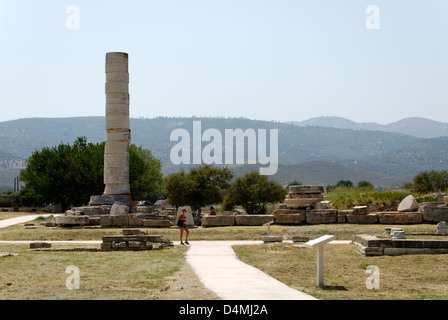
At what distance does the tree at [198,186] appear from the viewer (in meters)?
45.8

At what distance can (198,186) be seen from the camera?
46.2 m

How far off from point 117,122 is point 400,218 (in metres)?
15.3

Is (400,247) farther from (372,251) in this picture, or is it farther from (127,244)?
(127,244)

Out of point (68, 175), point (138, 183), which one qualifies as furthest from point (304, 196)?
point (138, 183)

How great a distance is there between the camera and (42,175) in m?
52.8

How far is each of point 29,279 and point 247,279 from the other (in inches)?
185

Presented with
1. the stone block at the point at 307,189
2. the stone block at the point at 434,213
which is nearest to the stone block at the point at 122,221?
the stone block at the point at 307,189

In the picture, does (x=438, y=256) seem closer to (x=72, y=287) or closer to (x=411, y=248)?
(x=411, y=248)

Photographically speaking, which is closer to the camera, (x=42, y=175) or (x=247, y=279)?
(x=247, y=279)

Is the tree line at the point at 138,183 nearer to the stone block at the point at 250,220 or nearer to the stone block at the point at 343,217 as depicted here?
the stone block at the point at 250,220

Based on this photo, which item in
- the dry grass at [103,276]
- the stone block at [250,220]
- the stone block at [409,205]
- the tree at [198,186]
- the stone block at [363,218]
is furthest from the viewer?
the tree at [198,186]

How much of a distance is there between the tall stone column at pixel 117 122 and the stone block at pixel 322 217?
35.0 ft

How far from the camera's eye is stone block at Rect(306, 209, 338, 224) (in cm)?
2830
